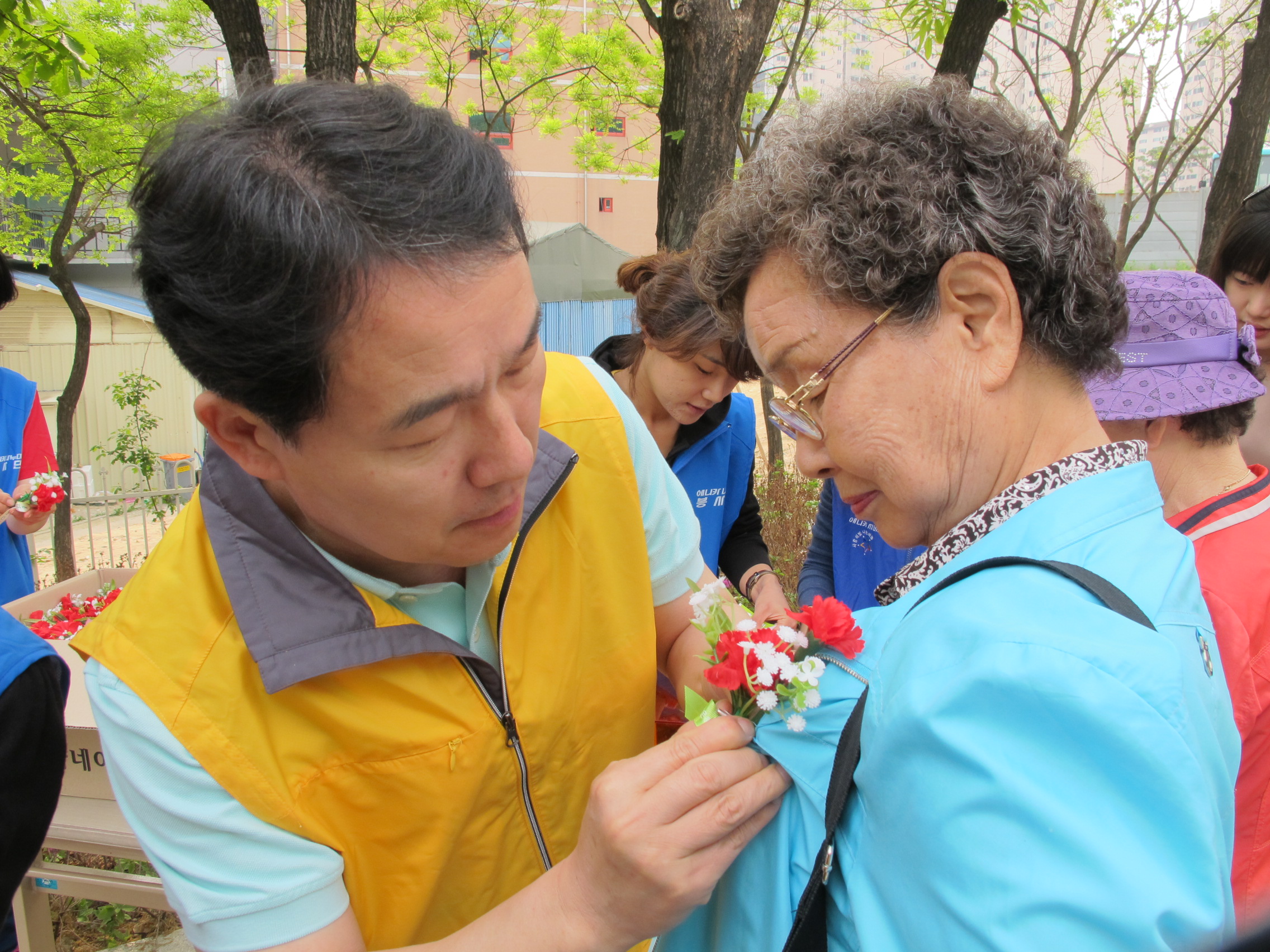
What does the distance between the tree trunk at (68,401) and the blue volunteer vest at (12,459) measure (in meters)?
5.35

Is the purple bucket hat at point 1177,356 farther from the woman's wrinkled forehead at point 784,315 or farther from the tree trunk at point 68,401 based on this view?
the tree trunk at point 68,401

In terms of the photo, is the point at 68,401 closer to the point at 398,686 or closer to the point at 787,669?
the point at 398,686

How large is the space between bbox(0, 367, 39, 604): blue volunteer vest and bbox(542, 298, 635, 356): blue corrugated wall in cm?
1452

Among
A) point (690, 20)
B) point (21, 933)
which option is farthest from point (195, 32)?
point (21, 933)

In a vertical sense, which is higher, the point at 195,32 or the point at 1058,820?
the point at 195,32

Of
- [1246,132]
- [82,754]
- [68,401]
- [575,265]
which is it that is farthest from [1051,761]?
[575,265]

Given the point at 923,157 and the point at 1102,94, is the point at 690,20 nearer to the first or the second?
the point at 923,157

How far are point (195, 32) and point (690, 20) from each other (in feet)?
31.2

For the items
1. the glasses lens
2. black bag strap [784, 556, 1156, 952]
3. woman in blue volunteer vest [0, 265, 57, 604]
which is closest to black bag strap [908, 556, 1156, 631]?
black bag strap [784, 556, 1156, 952]

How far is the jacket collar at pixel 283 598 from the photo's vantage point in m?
1.38

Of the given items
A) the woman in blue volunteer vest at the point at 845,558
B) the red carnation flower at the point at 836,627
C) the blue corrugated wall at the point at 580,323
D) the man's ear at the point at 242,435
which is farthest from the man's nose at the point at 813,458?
the blue corrugated wall at the point at 580,323

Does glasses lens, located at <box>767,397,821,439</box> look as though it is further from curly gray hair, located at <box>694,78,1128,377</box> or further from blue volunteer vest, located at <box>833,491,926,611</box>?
blue volunteer vest, located at <box>833,491,926,611</box>

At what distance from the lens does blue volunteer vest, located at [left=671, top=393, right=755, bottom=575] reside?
3582 millimetres

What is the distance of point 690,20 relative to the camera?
482 centimetres
